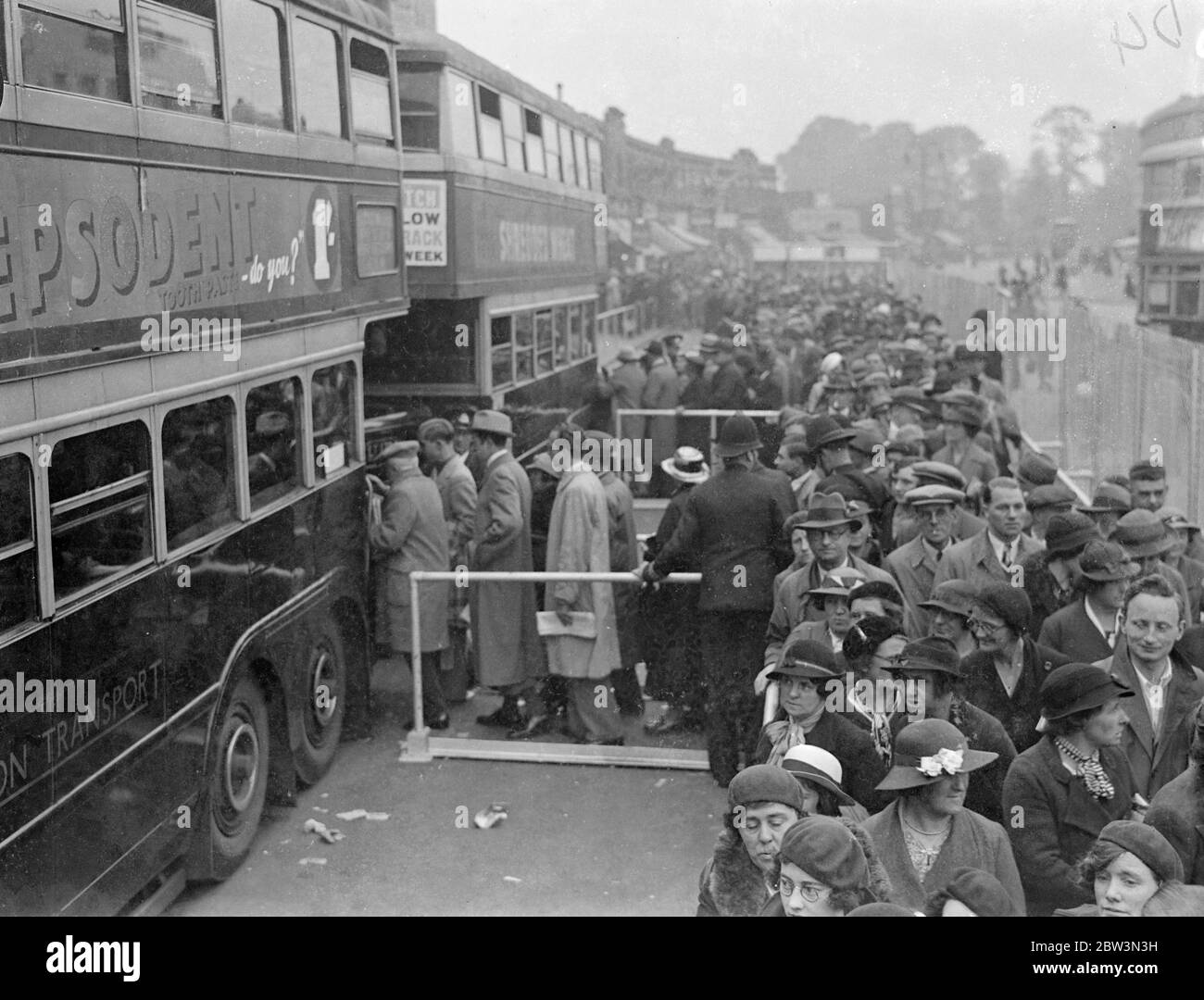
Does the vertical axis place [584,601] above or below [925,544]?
below

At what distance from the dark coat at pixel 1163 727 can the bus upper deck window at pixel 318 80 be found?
15.3 ft

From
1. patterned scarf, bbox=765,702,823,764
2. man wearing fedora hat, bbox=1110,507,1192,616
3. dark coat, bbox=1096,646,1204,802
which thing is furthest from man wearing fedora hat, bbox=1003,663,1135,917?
man wearing fedora hat, bbox=1110,507,1192,616

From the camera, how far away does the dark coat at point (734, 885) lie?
3826mm

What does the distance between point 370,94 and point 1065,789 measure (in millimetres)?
5932

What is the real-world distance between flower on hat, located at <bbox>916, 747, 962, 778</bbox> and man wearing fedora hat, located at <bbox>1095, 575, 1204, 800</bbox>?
1.18 metres

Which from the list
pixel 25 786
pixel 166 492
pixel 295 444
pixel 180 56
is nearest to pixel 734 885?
pixel 25 786

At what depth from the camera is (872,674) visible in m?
5.04

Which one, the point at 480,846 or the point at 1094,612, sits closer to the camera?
the point at 1094,612

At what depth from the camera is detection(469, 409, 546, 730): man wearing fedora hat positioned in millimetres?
8078

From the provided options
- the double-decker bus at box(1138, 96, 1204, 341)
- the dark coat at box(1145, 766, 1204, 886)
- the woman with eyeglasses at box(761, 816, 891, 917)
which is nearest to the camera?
the woman with eyeglasses at box(761, 816, 891, 917)

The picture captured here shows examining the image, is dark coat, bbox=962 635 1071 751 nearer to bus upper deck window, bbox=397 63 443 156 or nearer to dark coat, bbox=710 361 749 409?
bus upper deck window, bbox=397 63 443 156
